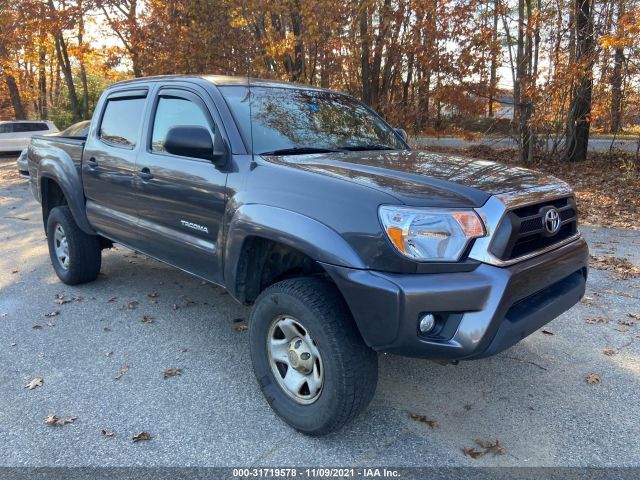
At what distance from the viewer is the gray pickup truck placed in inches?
92.5

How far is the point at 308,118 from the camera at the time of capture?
366 cm

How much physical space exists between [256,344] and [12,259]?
4.75 meters

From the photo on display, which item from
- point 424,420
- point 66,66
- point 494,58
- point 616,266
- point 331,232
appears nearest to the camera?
point 331,232

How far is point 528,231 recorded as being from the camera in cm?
258

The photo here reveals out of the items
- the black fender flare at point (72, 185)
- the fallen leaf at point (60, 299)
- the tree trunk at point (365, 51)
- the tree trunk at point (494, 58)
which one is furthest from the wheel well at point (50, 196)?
the tree trunk at point (494, 58)

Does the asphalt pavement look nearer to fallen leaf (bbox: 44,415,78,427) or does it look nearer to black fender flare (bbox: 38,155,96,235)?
fallen leaf (bbox: 44,415,78,427)

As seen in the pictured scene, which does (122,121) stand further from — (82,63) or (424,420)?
(82,63)

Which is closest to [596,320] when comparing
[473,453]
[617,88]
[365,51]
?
[473,453]

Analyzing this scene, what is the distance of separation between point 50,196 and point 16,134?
648 inches

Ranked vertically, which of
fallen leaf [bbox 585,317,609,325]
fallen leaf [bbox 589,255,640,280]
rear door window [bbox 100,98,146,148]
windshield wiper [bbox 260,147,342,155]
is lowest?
fallen leaf [bbox 585,317,609,325]

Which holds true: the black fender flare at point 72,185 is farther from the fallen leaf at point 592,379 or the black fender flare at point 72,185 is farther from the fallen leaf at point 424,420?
the fallen leaf at point 592,379

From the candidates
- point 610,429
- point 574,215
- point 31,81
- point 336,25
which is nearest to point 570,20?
point 336,25

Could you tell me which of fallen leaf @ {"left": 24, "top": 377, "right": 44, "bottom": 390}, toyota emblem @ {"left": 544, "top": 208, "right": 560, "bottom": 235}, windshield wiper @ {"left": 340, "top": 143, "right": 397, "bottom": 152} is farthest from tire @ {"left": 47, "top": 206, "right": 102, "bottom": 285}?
toyota emblem @ {"left": 544, "top": 208, "right": 560, "bottom": 235}

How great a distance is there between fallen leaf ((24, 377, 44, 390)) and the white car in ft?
59.5
